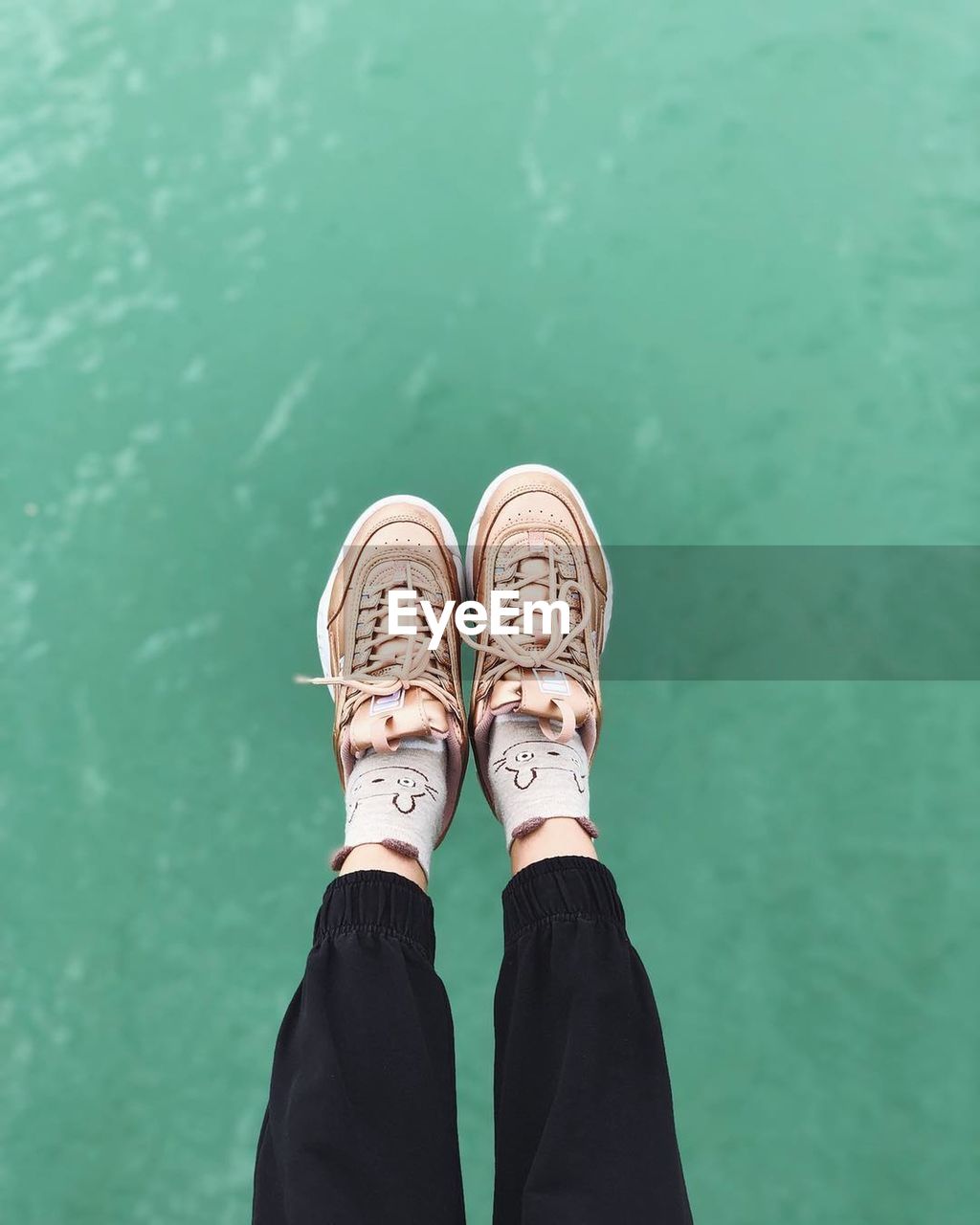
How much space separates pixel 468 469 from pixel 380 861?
52 cm

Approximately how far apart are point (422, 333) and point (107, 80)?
1.88 feet

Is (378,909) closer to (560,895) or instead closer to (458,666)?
(560,895)

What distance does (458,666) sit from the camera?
111 centimetres

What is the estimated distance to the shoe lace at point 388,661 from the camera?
3.31 feet

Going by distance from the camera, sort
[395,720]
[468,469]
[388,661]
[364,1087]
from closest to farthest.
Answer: [364,1087], [395,720], [388,661], [468,469]

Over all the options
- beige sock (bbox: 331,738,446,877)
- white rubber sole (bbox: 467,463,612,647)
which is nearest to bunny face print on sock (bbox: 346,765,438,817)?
beige sock (bbox: 331,738,446,877)

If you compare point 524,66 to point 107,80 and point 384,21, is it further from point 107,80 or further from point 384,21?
point 107,80

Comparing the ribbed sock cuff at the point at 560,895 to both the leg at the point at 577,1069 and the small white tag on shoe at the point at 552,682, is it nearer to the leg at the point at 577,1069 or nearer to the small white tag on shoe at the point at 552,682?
the leg at the point at 577,1069

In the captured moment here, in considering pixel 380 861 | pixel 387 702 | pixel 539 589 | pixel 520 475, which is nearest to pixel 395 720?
pixel 387 702

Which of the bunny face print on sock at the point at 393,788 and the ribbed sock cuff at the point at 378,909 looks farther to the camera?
the bunny face print on sock at the point at 393,788

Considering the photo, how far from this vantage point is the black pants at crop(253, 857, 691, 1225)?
67 cm

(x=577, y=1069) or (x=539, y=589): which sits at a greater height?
(x=539, y=589)

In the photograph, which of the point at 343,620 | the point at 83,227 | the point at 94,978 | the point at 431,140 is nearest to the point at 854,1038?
the point at 343,620

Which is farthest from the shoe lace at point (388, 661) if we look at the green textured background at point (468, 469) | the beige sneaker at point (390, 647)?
the green textured background at point (468, 469)
